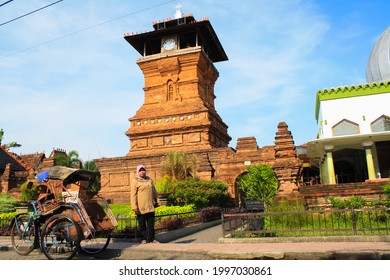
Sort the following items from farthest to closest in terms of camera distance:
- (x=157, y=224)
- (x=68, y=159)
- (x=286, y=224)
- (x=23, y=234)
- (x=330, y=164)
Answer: (x=68, y=159)
(x=330, y=164)
(x=157, y=224)
(x=286, y=224)
(x=23, y=234)

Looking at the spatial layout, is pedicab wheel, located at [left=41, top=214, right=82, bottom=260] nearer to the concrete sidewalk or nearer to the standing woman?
the concrete sidewalk

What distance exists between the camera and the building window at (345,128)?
67.6 feet

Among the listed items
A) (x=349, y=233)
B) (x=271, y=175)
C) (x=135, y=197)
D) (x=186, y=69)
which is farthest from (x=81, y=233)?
(x=186, y=69)

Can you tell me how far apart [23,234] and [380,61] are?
2527 centimetres

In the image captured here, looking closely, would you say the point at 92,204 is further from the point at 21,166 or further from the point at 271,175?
the point at 21,166

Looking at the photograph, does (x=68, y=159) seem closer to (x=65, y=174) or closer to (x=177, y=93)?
(x=177, y=93)

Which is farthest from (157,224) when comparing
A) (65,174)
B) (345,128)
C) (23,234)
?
(345,128)

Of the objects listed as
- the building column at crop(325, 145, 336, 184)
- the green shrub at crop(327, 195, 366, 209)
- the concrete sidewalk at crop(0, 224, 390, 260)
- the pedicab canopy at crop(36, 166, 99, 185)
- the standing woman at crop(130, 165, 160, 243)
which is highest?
the building column at crop(325, 145, 336, 184)

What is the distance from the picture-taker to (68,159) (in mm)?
31406

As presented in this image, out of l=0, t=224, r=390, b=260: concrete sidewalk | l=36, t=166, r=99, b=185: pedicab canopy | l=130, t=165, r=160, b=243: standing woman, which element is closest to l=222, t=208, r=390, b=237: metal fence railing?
l=0, t=224, r=390, b=260: concrete sidewalk

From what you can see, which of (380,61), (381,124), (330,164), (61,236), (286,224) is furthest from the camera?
(380,61)

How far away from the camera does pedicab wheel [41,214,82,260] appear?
6.08 m

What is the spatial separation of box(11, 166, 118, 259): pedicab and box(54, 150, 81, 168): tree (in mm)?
23026

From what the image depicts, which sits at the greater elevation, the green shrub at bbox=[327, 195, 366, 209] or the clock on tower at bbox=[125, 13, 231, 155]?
the clock on tower at bbox=[125, 13, 231, 155]
